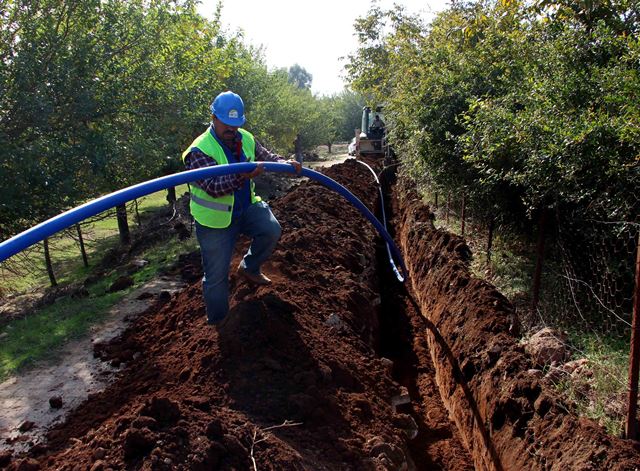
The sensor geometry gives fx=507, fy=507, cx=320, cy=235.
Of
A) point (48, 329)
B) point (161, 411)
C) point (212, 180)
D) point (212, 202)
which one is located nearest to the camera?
point (161, 411)

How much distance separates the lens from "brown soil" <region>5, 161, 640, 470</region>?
313 centimetres

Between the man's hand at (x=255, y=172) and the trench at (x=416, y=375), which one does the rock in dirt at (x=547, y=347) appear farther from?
the man's hand at (x=255, y=172)

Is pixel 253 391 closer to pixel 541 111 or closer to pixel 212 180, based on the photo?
pixel 212 180

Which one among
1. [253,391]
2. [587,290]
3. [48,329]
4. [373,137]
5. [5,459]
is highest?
[373,137]

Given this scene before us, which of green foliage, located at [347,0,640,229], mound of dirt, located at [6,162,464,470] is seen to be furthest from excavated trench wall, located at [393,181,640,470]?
green foliage, located at [347,0,640,229]

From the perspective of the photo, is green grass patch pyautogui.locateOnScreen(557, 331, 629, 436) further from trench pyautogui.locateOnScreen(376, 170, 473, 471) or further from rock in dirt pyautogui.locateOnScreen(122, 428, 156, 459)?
rock in dirt pyautogui.locateOnScreen(122, 428, 156, 459)

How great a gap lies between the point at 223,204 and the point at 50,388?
255 centimetres

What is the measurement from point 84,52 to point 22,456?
768 centimetres

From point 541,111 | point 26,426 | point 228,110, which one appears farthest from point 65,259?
point 541,111

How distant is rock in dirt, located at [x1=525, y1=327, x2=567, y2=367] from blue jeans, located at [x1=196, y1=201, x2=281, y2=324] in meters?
2.77

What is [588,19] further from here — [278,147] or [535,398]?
[278,147]

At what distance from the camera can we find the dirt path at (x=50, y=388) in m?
4.30

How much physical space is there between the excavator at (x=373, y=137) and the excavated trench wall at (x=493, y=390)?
47.1ft

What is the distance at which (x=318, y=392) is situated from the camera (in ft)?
13.1
